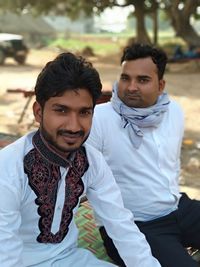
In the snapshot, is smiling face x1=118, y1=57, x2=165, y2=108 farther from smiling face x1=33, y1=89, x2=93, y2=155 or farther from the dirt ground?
the dirt ground

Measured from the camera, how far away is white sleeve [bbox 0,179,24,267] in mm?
1651

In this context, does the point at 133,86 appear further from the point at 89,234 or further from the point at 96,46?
the point at 96,46

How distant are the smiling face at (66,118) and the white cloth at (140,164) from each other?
59cm

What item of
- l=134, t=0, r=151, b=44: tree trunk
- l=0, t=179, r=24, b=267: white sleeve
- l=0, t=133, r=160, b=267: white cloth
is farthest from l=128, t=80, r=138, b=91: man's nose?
l=134, t=0, r=151, b=44: tree trunk

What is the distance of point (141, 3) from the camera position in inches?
871

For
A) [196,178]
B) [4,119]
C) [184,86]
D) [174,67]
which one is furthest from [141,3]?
[196,178]

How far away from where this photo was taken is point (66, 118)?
1.76 metres

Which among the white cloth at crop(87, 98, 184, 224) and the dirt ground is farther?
the dirt ground

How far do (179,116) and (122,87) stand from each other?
0.42 m

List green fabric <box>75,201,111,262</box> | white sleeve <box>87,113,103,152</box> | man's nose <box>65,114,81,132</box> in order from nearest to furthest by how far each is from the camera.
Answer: man's nose <box>65,114,81,132</box> → white sleeve <box>87,113,103,152</box> → green fabric <box>75,201,111,262</box>

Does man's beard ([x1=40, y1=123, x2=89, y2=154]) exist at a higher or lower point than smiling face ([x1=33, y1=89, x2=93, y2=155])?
lower

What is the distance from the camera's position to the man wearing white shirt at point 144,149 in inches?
96.0

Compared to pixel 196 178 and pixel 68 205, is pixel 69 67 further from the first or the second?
pixel 196 178

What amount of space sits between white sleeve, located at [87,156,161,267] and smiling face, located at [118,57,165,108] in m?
0.62
